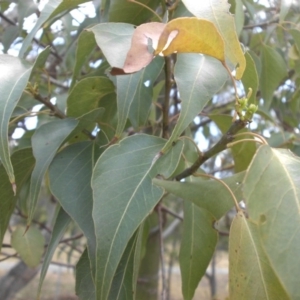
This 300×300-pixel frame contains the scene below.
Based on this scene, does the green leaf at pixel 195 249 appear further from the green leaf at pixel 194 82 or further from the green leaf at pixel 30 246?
the green leaf at pixel 30 246

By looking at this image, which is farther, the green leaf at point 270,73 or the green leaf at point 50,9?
the green leaf at point 270,73

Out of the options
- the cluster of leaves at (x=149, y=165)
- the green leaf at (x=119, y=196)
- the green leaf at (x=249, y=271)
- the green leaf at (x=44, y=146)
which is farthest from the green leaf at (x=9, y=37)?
the green leaf at (x=249, y=271)

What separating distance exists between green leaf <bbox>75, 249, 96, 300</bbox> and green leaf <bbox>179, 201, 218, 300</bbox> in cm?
15

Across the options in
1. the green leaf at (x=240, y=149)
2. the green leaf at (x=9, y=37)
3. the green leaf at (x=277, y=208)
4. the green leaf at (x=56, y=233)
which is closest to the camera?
the green leaf at (x=277, y=208)

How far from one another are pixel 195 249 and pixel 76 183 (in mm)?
217

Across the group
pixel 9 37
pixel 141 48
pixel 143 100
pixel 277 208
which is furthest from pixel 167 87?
pixel 9 37

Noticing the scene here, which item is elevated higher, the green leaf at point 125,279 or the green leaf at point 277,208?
the green leaf at point 277,208

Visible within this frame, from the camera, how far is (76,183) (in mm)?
608

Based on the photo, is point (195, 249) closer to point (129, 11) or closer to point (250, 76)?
point (250, 76)

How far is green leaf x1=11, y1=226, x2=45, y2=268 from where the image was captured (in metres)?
1.01

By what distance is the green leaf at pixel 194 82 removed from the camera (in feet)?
1.61

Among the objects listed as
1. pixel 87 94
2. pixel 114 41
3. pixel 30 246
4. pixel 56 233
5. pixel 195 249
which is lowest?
pixel 30 246

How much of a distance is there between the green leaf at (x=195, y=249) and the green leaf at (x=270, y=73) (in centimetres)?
42

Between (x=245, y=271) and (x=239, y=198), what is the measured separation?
0.39 feet
